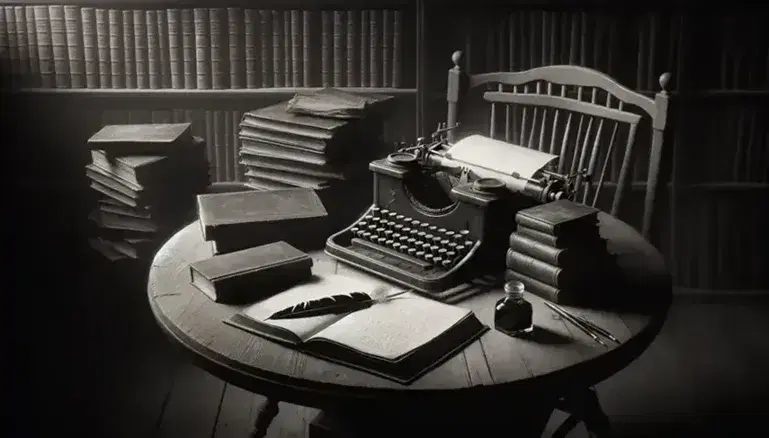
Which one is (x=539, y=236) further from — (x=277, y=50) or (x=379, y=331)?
(x=277, y=50)

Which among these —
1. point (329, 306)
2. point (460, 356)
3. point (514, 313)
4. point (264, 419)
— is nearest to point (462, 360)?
point (460, 356)

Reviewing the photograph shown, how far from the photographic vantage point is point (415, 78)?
10.8 ft

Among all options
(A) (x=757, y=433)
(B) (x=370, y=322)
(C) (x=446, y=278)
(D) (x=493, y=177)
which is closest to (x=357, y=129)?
(D) (x=493, y=177)

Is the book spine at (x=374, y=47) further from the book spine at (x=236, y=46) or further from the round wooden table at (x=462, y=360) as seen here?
the round wooden table at (x=462, y=360)

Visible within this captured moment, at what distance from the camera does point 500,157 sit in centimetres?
189

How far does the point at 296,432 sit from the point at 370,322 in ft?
3.94

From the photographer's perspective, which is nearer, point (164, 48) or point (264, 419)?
point (264, 419)

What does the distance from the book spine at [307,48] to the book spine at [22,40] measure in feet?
3.15

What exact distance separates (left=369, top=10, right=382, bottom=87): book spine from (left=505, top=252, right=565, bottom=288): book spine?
1.61 meters

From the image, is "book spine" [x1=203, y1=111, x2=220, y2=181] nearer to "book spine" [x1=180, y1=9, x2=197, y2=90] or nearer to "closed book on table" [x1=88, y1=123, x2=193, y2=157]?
"book spine" [x1=180, y1=9, x2=197, y2=90]

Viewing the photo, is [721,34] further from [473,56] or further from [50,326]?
[50,326]

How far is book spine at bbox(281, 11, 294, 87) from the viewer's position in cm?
319

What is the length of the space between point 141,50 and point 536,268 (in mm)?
2006

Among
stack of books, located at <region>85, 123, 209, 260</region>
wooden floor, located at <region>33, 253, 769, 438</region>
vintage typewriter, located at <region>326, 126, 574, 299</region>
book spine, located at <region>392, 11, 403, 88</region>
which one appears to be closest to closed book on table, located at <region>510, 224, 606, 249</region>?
vintage typewriter, located at <region>326, 126, 574, 299</region>
